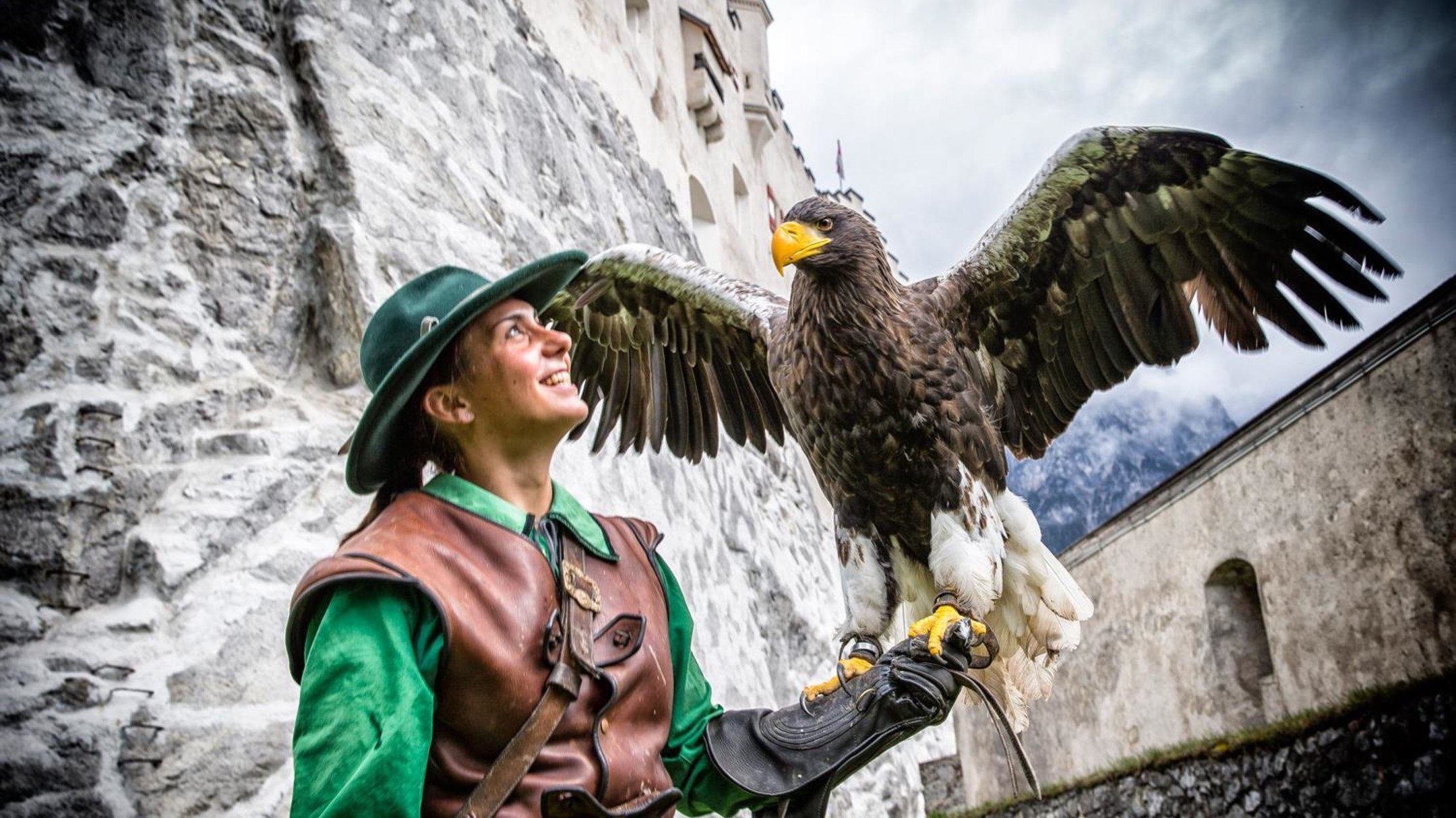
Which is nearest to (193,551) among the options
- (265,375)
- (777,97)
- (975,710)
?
(265,375)

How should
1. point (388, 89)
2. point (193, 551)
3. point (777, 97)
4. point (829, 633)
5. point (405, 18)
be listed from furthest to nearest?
1. point (777, 97)
2. point (829, 633)
3. point (405, 18)
4. point (388, 89)
5. point (193, 551)

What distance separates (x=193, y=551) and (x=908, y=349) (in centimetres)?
212

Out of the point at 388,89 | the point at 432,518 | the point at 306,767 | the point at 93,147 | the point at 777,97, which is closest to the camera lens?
the point at 306,767

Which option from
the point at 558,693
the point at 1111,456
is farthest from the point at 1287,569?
the point at 1111,456

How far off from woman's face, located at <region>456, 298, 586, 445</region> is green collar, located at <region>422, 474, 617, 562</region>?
112mm

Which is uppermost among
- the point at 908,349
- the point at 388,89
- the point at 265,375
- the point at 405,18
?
the point at 405,18

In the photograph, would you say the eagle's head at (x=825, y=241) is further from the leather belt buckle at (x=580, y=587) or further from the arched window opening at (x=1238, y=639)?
the arched window opening at (x=1238, y=639)

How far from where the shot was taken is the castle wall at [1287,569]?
8.21 meters

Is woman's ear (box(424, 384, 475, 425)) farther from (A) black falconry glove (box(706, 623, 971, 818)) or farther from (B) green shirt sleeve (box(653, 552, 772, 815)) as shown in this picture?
(A) black falconry glove (box(706, 623, 971, 818))

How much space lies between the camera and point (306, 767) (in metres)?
1.40

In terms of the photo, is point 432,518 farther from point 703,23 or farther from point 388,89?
point 703,23

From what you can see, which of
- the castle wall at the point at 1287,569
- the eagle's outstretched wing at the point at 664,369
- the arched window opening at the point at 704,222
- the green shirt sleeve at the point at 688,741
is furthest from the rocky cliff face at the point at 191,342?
the arched window opening at the point at 704,222

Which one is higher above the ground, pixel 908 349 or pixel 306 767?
pixel 908 349

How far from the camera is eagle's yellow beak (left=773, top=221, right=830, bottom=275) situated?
279 cm
